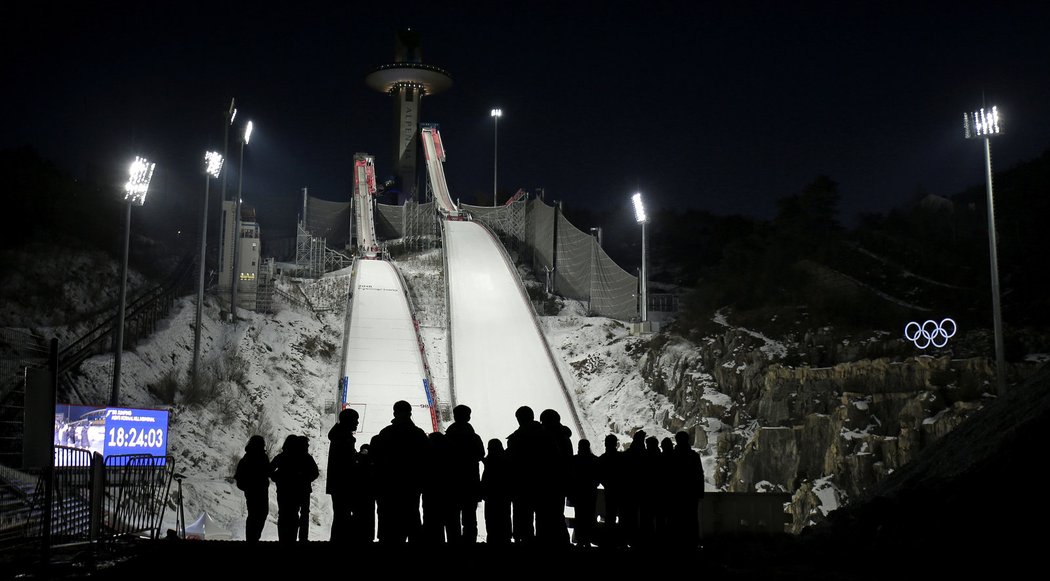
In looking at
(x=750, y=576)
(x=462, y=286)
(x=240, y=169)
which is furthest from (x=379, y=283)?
(x=750, y=576)

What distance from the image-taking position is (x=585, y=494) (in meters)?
10.6

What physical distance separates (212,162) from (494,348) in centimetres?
1273

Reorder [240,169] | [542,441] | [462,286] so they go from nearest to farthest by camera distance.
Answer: [542,441], [240,169], [462,286]

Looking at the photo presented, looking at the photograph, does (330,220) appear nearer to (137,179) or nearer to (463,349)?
(463,349)

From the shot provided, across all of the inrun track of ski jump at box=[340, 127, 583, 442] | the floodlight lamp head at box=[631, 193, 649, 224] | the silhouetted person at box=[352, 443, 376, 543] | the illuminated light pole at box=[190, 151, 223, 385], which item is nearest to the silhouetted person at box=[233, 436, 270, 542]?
the silhouetted person at box=[352, 443, 376, 543]

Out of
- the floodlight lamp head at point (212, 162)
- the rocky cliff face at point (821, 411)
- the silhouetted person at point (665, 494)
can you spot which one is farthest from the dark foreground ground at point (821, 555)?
the floodlight lamp head at point (212, 162)

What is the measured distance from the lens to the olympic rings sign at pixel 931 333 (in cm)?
2466

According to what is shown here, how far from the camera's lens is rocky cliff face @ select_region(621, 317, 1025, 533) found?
839 inches

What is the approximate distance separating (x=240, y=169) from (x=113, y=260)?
9.76 meters

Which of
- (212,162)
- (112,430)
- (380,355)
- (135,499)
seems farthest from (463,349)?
(135,499)

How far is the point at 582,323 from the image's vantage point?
127ft

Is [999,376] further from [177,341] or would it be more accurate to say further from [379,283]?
[379,283]

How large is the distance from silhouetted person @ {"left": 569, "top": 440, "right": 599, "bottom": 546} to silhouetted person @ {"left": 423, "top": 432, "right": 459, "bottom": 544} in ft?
4.76

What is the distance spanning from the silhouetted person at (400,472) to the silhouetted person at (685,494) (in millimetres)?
3145
